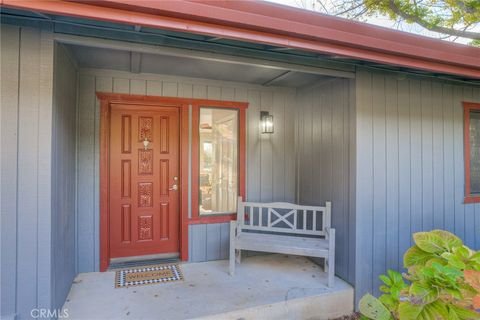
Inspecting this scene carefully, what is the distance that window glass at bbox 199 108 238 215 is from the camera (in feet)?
11.6

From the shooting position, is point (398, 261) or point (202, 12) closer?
point (202, 12)

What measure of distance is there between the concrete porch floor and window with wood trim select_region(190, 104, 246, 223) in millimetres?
750

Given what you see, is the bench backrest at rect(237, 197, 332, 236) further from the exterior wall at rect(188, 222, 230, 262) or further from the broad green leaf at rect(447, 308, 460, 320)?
the broad green leaf at rect(447, 308, 460, 320)

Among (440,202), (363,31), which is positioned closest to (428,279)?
(363,31)

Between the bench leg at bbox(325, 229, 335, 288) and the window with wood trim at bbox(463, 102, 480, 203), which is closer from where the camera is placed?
the bench leg at bbox(325, 229, 335, 288)

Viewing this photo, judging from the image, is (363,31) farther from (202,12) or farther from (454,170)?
(454,170)

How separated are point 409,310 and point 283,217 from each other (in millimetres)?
1938

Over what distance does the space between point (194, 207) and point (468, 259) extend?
104 inches

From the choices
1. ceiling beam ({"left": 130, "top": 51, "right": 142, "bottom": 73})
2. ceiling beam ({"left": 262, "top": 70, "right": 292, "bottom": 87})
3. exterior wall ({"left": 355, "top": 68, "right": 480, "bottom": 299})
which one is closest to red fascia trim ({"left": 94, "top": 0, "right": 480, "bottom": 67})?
exterior wall ({"left": 355, "top": 68, "right": 480, "bottom": 299})

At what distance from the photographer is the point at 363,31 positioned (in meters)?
2.16

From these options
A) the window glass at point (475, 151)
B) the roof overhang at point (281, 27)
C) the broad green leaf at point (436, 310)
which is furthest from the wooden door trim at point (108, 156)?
the window glass at point (475, 151)

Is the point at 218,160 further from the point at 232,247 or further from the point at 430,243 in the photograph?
the point at 430,243

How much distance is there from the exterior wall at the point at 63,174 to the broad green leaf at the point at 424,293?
2375 millimetres

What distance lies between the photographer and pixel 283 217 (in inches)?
130
